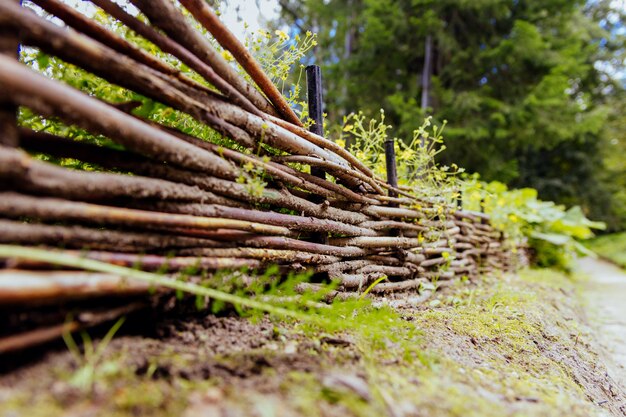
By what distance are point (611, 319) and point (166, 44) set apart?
4.98 metres

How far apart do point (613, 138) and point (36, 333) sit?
2048 centimetres

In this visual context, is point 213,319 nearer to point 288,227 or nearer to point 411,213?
point 288,227

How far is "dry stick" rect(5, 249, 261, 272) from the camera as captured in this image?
79 cm

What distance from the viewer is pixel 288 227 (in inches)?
60.4

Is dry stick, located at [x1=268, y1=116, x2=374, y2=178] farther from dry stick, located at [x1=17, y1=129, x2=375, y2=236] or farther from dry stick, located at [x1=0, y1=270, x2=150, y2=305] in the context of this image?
dry stick, located at [x1=0, y1=270, x2=150, y2=305]

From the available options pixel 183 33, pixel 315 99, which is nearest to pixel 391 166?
pixel 315 99

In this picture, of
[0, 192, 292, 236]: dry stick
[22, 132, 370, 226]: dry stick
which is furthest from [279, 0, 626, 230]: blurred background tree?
[0, 192, 292, 236]: dry stick

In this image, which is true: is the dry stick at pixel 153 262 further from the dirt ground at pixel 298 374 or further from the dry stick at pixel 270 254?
the dirt ground at pixel 298 374

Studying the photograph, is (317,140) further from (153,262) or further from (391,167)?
(153,262)

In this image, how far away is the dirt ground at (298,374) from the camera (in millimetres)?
724

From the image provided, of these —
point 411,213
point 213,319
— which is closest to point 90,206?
point 213,319

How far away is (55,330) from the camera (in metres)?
0.80

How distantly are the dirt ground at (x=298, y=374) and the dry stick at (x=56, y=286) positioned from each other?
0.15 metres

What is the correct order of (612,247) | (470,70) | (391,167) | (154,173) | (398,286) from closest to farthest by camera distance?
(154,173)
(398,286)
(391,167)
(470,70)
(612,247)
